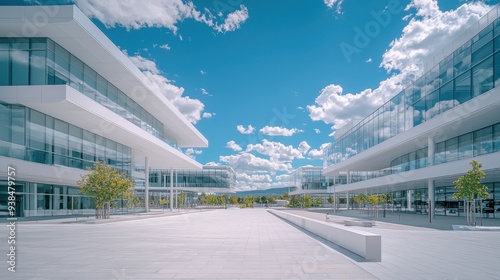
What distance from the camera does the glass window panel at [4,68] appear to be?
25922mm

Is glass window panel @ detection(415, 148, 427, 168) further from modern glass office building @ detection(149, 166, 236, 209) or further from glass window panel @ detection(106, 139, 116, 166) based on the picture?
modern glass office building @ detection(149, 166, 236, 209)

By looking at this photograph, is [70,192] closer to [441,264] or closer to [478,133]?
[441,264]

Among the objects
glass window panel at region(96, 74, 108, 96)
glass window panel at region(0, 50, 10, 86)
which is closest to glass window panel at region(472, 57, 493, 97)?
glass window panel at region(96, 74, 108, 96)

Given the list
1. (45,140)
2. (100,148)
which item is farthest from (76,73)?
(100,148)

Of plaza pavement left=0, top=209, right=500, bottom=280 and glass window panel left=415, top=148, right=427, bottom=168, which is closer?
plaza pavement left=0, top=209, right=500, bottom=280

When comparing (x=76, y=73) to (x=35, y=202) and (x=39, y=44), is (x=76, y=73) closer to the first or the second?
(x=39, y=44)

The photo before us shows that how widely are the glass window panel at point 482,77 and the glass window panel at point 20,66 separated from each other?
33071 mm

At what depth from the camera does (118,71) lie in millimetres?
33219

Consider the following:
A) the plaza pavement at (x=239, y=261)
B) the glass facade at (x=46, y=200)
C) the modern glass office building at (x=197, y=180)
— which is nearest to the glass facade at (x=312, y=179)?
the modern glass office building at (x=197, y=180)

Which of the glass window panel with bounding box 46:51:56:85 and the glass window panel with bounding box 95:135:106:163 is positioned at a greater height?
the glass window panel with bounding box 46:51:56:85

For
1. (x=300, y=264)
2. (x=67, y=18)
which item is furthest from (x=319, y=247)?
(x=67, y=18)

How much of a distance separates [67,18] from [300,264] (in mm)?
21954

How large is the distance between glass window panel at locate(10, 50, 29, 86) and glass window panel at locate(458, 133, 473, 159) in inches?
1395

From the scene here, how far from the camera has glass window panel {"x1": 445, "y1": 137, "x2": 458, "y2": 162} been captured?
33981mm
